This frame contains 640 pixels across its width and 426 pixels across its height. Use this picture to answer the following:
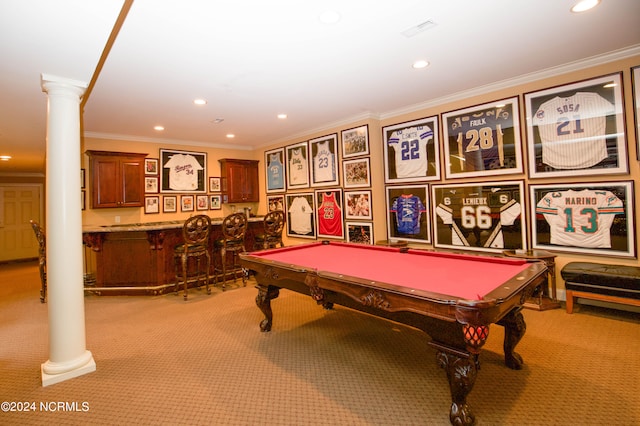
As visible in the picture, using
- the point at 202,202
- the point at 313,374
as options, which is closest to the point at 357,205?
the point at 313,374

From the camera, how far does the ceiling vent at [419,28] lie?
8.24ft

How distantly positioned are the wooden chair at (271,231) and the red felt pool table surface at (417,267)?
2.08m

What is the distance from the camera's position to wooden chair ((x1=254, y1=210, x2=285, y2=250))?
17.3 ft

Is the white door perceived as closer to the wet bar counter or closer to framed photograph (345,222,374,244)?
the wet bar counter

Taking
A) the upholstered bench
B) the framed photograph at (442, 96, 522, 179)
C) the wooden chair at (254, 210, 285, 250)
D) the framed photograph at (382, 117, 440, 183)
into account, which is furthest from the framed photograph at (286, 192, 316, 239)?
the upholstered bench

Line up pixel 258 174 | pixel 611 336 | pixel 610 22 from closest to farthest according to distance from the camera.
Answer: pixel 610 22 → pixel 611 336 → pixel 258 174

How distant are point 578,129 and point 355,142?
116 inches

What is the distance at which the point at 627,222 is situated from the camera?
3197 millimetres

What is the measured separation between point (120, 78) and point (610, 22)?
465 cm

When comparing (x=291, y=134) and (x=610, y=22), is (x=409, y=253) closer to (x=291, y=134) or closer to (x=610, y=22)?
(x=610, y=22)

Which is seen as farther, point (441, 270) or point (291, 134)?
point (291, 134)

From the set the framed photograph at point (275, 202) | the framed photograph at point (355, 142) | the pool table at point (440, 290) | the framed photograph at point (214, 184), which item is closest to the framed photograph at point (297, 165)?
the framed photograph at point (275, 202)

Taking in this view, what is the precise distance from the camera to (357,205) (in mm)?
5289

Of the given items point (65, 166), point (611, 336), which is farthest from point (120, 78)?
point (611, 336)
